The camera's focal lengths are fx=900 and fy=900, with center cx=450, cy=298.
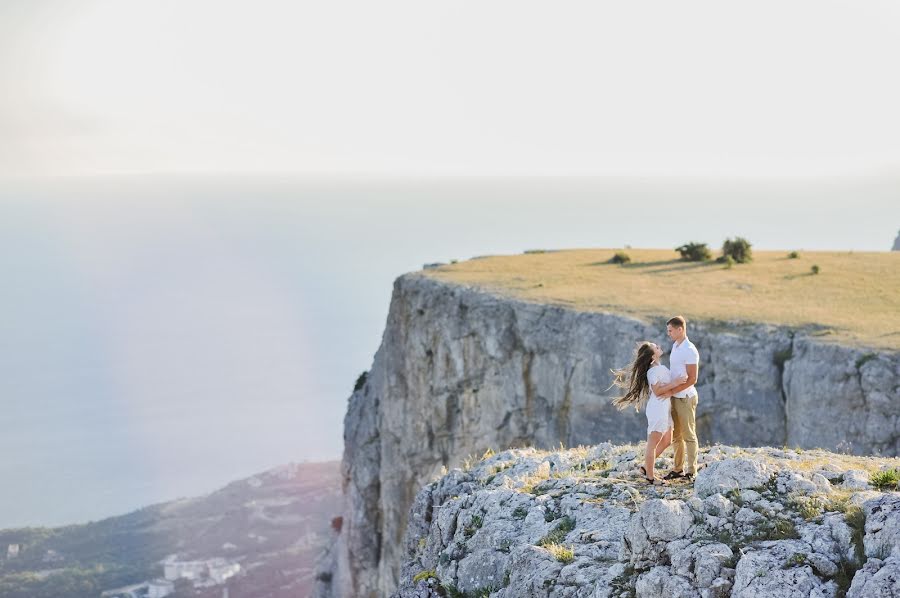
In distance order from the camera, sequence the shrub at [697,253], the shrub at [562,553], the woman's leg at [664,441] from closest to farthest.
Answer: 1. the shrub at [562,553]
2. the woman's leg at [664,441]
3. the shrub at [697,253]

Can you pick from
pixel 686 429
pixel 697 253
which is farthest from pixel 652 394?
pixel 697 253

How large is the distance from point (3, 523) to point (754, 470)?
15149 cm

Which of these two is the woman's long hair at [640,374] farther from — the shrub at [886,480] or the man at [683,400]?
the shrub at [886,480]

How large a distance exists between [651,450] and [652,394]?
0.82m

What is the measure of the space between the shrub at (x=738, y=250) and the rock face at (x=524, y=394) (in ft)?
47.5

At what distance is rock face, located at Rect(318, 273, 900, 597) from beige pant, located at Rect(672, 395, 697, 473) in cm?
1072

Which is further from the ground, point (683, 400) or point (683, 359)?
point (683, 359)

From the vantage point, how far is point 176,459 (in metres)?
188

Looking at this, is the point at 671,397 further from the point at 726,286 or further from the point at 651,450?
the point at 726,286

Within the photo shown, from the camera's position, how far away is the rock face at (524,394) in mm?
25938

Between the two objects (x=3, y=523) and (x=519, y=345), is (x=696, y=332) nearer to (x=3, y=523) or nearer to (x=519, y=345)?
(x=519, y=345)

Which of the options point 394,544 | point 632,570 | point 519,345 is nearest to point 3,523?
point 394,544

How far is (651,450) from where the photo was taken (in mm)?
13203

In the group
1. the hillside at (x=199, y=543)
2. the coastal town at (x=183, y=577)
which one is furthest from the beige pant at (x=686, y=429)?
the coastal town at (x=183, y=577)
